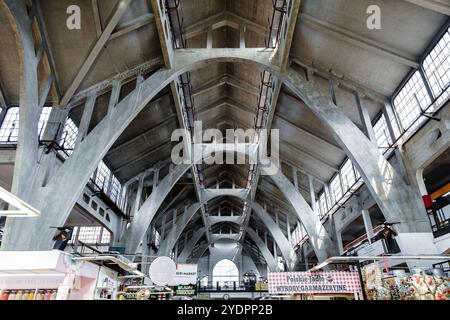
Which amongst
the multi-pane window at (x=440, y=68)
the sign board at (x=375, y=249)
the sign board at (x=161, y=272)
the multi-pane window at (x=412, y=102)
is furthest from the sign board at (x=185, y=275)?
the multi-pane window at (x=440, y=68)

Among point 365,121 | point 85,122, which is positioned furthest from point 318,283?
point 85,122

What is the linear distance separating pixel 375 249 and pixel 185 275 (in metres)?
10.3

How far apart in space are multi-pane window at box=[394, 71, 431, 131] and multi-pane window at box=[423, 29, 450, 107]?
49cm

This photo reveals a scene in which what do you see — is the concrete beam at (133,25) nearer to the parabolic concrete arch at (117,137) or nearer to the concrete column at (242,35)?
the parabolic concrete arch at (117,137)

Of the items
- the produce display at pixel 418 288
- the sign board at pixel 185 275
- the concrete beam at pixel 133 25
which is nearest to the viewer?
the produce display at pixel 418 288

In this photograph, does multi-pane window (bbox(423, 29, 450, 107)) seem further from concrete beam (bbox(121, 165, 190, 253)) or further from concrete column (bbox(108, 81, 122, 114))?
concrete beam (bbox(121, 165, 190, 253))

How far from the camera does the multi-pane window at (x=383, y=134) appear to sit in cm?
1479

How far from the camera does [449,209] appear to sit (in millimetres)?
12172

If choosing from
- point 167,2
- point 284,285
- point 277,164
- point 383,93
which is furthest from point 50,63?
point 277,164

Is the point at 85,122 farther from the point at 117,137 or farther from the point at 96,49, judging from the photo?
the point at 96,49

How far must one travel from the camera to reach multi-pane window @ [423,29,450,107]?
36.7 ft

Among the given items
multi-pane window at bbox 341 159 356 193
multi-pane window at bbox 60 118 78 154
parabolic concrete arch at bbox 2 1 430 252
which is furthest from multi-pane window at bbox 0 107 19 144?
multi-pane window at bbox 341 159 356 193

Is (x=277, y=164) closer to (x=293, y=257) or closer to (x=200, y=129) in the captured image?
(x=200, y=129)

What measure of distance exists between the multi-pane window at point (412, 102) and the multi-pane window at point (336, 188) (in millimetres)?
8057
